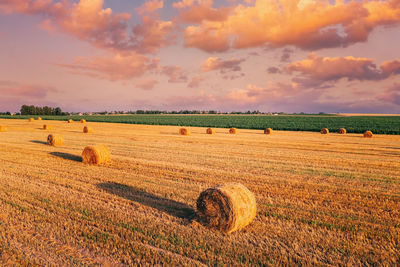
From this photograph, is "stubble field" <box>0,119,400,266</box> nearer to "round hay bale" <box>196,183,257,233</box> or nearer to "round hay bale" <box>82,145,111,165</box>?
"round hay bale" <box>196,183,257,233</box>

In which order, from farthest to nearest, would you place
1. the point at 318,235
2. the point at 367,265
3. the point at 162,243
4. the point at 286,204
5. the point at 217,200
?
1. the point at 286,204
2. the point at 217,200
3. the point at 318,235
4. the point at 162,243
5. the point at 367,265

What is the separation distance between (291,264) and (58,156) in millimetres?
15769

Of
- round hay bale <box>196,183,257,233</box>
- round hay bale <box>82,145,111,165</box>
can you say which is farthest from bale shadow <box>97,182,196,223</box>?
round hay bale <box>82,145,111,165</box>

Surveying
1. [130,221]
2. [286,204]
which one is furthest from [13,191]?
[286,204]

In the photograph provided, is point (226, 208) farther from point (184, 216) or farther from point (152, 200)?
point (152, 200)

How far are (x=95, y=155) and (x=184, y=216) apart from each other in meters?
8.66

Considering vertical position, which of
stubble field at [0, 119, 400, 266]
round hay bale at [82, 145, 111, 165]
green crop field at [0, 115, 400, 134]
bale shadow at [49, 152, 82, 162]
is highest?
green crop field at [0, 115, 400, 134]

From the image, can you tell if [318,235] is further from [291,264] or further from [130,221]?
[130,221]

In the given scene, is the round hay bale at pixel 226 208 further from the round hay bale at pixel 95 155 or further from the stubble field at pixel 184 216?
the round hay bale at pixel 95 155

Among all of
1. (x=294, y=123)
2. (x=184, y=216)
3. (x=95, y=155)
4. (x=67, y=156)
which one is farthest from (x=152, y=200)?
(x=294, y=123)

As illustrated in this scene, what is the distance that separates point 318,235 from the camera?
634 cm

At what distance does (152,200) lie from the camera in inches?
340

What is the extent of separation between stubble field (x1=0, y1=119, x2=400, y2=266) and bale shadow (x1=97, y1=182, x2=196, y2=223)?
0.11ft

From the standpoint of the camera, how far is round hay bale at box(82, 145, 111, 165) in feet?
47.1
